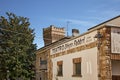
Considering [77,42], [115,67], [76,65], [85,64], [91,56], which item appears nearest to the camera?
[115,67]

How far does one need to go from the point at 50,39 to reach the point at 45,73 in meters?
11.0

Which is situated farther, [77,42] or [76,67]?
[76,67]

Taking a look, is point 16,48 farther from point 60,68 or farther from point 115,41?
point 115,41

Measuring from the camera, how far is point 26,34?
40.8 m

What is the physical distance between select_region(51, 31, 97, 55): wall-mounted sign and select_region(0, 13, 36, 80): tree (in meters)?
14.0

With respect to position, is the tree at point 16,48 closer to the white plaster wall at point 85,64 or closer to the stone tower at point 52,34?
the stone tower at point 52,34

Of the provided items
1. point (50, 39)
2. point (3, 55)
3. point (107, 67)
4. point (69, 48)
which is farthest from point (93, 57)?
point (3, 55)

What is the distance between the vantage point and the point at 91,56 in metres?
18.6

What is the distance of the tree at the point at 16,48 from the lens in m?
37.9

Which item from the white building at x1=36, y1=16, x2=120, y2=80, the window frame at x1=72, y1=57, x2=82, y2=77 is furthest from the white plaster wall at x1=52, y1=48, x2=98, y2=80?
the window frame at x1=72, y1=57, x2=82, y2=77

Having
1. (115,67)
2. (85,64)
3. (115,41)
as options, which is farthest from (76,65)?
(115,41)

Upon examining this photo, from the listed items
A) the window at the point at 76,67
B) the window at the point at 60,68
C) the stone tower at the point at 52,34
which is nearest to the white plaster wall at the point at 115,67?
the window at the point at 76,67

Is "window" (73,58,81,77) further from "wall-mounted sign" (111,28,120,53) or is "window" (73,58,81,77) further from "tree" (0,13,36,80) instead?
"tree" (0,13,36,80)

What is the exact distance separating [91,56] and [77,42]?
2438 mm
